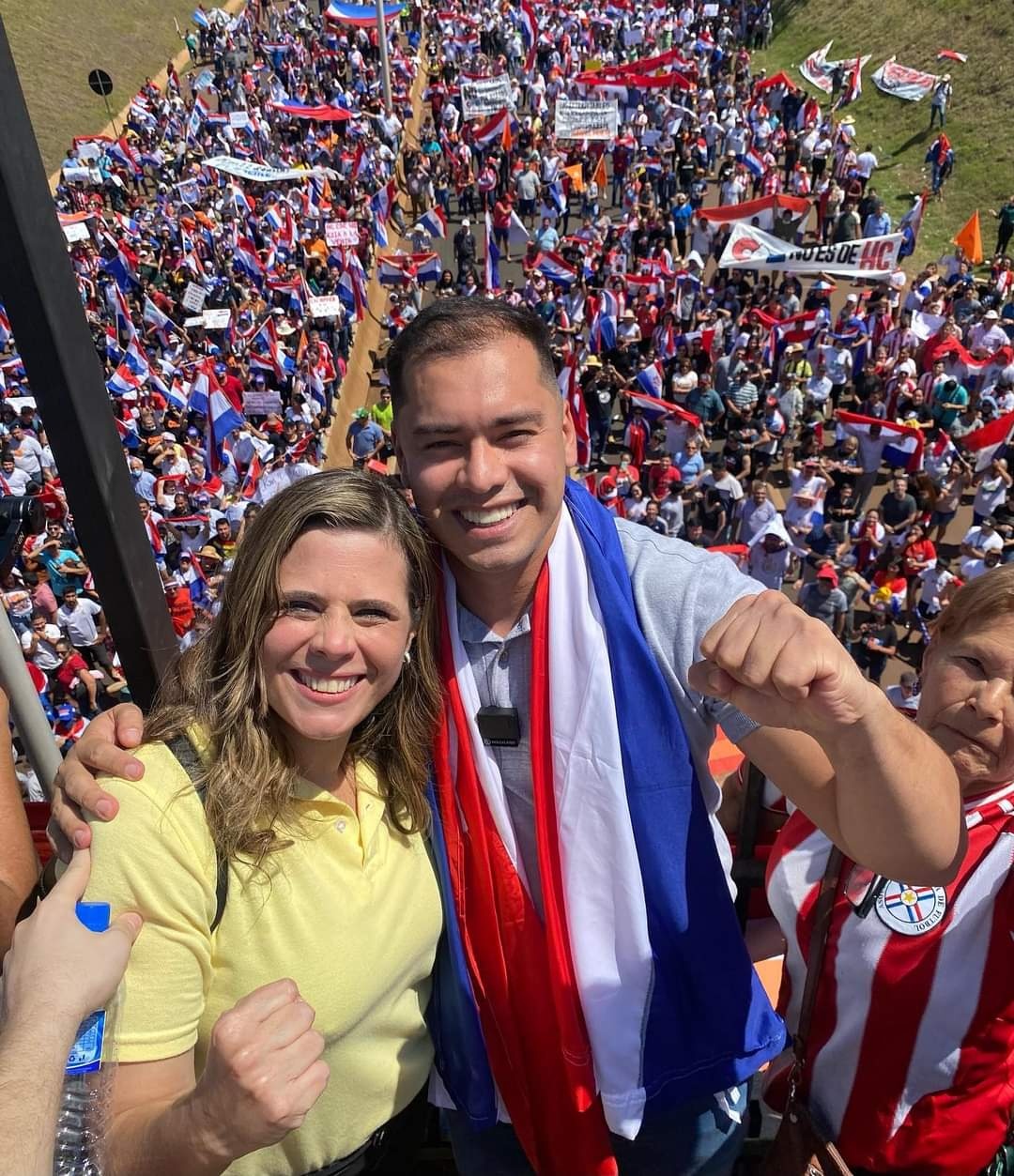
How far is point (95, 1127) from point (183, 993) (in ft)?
0.86

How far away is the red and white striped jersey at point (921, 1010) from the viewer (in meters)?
1.81

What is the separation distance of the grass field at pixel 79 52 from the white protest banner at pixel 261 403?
679 inches

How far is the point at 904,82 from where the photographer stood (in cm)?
2741

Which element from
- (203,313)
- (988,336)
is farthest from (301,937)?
(203,313)

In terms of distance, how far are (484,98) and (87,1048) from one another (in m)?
26.8

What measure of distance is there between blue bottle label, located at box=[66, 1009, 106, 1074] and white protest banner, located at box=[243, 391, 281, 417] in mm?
12375

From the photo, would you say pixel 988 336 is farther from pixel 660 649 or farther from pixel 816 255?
pixel 660 649

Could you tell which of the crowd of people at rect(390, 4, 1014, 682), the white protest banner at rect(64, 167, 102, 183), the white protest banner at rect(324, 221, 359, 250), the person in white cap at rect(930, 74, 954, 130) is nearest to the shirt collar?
the crowd of people at rect(390, 4, 1014, 682)

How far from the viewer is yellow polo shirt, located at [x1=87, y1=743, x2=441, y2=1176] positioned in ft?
5.33

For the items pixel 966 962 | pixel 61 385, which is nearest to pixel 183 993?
pixel 61 385

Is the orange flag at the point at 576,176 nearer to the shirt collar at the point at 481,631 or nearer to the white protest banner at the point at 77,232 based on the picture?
the white protest banner at the point at 77,232

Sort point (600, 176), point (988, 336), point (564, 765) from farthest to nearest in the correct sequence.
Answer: point (600, 176) < point (988, 336) < point (564, 765)

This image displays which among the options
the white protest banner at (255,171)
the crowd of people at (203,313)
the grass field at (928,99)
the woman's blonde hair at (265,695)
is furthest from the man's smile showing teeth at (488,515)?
the grass field at (928,99)

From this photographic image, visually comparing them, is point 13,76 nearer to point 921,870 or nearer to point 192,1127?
point 192,1127
